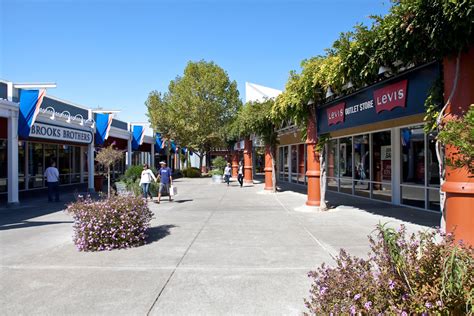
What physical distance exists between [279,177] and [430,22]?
25052mm

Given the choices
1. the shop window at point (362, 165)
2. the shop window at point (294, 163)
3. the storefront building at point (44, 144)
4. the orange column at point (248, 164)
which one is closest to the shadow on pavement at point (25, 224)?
the storefront building at point (44, 144)

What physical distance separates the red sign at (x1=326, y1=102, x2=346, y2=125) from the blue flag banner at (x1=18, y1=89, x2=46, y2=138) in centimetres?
1069

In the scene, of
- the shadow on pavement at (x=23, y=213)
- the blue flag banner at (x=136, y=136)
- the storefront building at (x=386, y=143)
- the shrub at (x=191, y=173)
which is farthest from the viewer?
the shrub at (x=191, y=173)

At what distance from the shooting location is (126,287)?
489 centimetres

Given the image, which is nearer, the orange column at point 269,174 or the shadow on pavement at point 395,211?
the shadow on pavement at point 395,211

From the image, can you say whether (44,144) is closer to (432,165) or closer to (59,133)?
(59,133)

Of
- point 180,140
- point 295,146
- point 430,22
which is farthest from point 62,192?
point 430,22

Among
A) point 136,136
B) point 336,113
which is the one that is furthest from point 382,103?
point 136,136

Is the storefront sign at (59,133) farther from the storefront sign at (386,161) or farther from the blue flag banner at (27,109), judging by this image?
the storefront sign at (386,161)

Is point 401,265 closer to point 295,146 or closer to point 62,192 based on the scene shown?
point 62,192

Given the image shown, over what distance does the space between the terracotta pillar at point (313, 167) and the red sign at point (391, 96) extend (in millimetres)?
3858

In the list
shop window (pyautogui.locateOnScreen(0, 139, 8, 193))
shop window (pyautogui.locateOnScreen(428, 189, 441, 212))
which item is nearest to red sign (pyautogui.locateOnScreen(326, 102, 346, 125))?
shop window (pyautogui.locateOnScreen(428, 189, 441, 212))

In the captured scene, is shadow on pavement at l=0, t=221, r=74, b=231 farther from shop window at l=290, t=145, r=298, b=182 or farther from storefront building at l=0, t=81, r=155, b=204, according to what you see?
shop window at l=290, t=145, r=298, b=182

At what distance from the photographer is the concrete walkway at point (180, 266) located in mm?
4324
